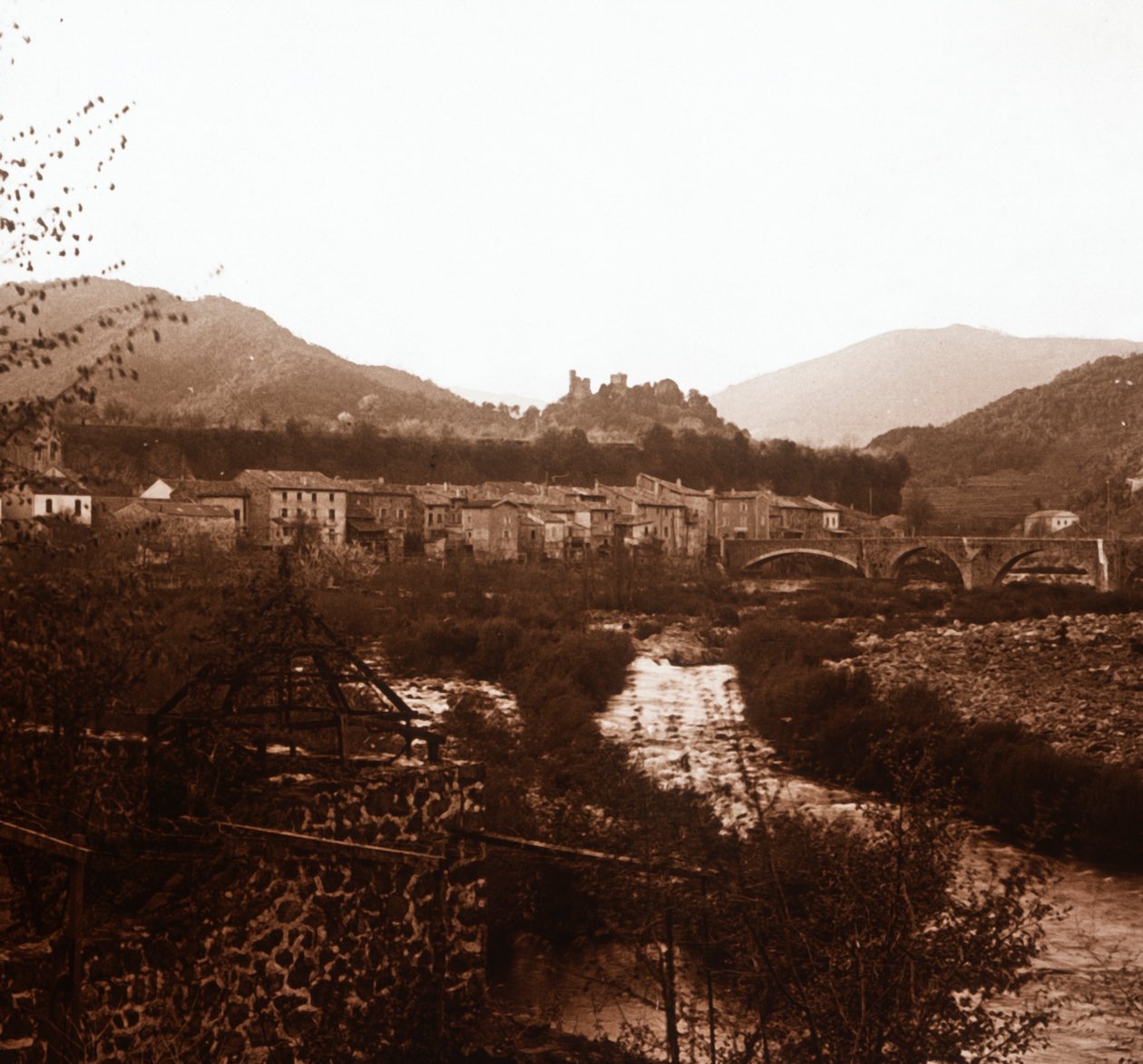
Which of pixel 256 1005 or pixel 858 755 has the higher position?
pixel 256 1005

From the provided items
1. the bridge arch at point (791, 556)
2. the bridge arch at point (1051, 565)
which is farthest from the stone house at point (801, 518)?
the bridge arch at point (1051, 565)

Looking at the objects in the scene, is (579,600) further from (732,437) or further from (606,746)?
(732,437)

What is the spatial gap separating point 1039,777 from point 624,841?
541 cm

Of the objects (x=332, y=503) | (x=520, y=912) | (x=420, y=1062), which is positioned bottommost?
(x=520, y=912)

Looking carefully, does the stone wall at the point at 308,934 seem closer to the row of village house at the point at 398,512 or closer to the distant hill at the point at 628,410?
the row of village house at the point at 398,512

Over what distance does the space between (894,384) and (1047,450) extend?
12.7 m

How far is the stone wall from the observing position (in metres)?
3.32

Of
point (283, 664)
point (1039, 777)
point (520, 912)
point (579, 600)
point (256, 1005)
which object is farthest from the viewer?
point (579, 600)

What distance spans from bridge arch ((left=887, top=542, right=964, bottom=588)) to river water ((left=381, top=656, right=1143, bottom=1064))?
56.6 ft

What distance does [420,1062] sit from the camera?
12.6ft

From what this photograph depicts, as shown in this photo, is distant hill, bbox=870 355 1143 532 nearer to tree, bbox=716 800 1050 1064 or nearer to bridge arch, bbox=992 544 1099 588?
bridge arch, bbox=992 544 1099 588

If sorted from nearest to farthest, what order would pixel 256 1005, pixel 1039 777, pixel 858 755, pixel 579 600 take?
pixel 256 1005, pixel 1039 777, pixel 858 755, pixel 579 600

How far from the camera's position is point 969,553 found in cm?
2742

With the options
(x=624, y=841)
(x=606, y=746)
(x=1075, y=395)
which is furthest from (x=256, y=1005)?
(x=1075, y=395)
